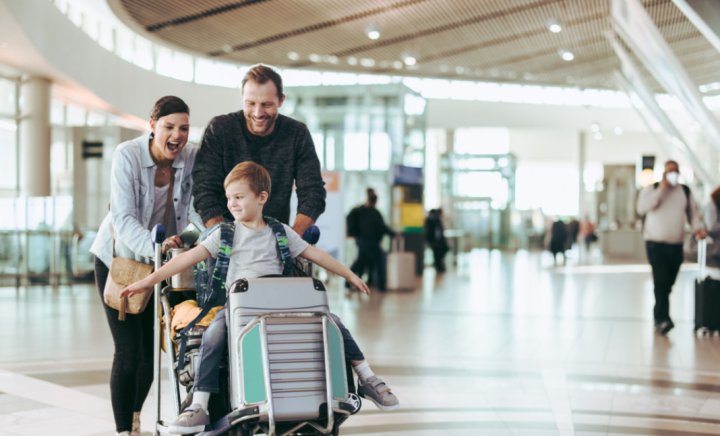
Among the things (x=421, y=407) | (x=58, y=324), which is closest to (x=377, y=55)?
(x=58, y=324)

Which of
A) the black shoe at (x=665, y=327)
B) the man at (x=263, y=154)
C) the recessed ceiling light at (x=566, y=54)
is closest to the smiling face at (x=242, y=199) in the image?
the man at (x=263, y=154)

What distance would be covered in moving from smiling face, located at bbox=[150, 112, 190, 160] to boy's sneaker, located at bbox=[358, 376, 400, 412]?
1.35 meters

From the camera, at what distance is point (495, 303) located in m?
11.0

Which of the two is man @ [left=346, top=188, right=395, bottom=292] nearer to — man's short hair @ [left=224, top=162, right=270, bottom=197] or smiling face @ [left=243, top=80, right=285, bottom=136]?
smiling face @ [left=243, top=80, right=285, bottom=136]

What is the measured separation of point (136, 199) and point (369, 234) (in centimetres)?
954

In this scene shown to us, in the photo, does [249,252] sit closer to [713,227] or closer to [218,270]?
[218,270]

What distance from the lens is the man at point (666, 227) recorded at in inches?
310

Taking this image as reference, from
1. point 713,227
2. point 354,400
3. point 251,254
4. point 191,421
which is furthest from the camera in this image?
point 713,227

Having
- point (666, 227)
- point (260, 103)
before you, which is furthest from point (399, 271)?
point (260, 103)

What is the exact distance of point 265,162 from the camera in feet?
10.6

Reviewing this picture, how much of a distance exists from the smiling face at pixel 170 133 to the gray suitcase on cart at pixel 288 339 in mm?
870

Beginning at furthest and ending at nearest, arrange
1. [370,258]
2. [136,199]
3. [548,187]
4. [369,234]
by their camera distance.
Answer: [548,187]
[370,258]
[369,234]
[136,199]

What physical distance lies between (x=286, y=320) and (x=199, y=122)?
21639 mm

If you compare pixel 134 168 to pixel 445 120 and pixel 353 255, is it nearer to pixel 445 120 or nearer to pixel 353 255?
pixel 353 255
